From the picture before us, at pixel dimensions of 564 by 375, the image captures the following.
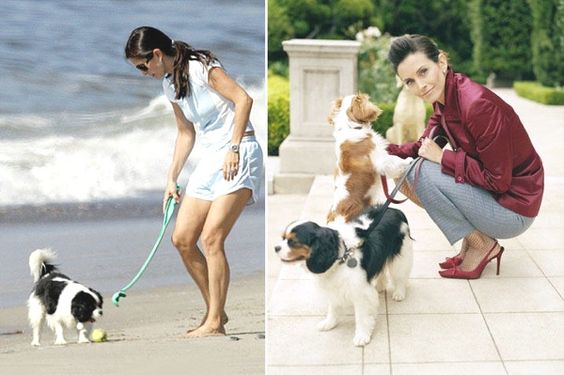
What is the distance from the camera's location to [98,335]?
351 centimetres

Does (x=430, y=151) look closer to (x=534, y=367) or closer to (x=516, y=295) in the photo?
(x=516, y=295)

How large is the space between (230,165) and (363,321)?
837 mm

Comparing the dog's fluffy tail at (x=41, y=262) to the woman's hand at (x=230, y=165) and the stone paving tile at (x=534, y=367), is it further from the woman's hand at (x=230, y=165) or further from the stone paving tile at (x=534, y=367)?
the stone paving tile at (x=534, y=367)

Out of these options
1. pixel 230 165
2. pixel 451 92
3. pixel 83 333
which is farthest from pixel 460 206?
pixel 83 333

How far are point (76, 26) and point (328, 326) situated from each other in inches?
61.7

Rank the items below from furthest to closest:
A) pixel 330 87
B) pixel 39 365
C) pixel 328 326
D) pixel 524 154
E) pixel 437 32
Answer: pixel 437 32 < pixel 330 87 < pixel 524 154 < pixel 328 326 < pixel 39 365

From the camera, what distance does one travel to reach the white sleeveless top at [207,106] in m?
3.43

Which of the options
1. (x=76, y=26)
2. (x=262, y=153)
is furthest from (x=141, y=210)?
(x=76, y=26)

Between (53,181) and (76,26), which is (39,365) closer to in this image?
(53,181)

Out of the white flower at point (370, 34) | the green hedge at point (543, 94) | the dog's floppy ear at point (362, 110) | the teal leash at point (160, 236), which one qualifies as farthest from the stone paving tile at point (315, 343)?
the green hedge at point (543, 94)

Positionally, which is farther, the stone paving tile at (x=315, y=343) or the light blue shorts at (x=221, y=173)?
the stone paving tile at (x=315, y=343)

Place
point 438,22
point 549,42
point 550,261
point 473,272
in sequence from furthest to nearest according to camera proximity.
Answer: point 438,22
point 549,42
point 550,261
point 473,272

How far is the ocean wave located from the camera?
11.8 feet

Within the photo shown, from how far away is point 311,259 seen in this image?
11.6 ft
